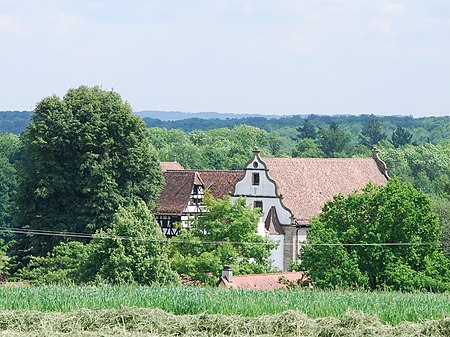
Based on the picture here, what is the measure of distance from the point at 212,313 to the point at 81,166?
3300cm

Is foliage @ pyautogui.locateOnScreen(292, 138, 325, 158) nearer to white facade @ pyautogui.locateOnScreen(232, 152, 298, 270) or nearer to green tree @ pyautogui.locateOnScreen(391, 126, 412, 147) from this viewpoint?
green tree @ pyautogui.locateOnScreen(391, 126, 412, 147)

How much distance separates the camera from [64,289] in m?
30.4

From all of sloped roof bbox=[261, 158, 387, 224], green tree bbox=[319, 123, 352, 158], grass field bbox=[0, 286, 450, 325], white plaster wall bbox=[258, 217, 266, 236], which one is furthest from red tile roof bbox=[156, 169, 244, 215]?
green tree bbox=[319, 123, 352, 158]

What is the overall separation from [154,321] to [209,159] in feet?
381

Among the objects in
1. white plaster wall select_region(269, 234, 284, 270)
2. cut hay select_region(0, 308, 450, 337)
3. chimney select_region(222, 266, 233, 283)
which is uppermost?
cut hay select_region(0, 308, 450, 337)

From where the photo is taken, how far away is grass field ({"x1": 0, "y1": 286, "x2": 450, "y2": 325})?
87.5ft

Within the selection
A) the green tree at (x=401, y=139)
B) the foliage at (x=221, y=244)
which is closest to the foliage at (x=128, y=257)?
the foliage at (x=221, y=244)

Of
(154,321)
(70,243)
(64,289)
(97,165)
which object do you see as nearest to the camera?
(154,321)

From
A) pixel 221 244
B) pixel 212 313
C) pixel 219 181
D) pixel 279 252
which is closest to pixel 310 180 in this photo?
pixel 219 181

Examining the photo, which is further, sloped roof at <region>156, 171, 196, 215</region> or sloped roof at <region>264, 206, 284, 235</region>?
sloped roof at <region>156, 171, 196, 215</region>

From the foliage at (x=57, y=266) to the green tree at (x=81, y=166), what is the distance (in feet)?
16.2

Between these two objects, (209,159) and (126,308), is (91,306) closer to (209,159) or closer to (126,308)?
(126,308)

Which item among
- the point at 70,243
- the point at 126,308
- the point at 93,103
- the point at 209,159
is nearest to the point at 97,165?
the point at 93,103

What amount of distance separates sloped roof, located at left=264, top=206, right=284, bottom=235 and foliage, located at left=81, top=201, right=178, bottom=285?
22536 mm
